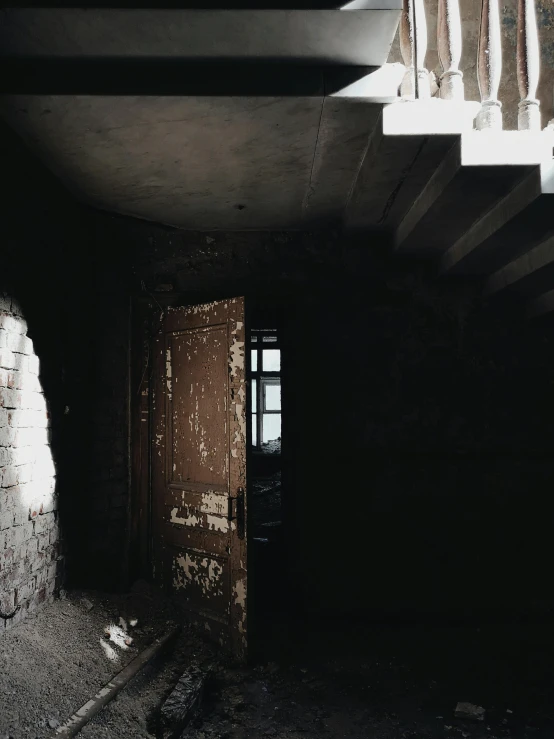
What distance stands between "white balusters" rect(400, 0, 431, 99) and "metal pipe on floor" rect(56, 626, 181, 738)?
9.17ft

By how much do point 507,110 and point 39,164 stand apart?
283cm

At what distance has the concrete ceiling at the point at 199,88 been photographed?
1899 millimetres

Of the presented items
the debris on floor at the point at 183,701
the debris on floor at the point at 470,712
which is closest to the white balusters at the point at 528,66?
the debris on floor at the point at 470,712

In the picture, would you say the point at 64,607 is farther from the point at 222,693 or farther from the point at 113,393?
the point at 113,393

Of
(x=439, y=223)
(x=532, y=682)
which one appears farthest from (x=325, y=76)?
A: (x=532, y=682)

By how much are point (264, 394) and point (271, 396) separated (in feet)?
1.53

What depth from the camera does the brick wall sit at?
240cm

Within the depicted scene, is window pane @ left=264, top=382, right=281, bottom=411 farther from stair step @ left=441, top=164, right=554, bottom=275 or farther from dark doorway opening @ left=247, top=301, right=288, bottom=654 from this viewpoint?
stair step @ left=441, top=164, right=554, bottom=275

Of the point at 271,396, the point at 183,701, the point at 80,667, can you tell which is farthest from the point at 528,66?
the point at 271,396

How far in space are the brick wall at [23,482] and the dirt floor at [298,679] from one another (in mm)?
156

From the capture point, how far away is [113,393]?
3.49 metres

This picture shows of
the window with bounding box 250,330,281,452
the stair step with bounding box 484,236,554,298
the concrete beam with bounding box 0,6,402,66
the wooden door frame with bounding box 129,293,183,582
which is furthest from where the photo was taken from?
the window with bounding box 250,330,281,452

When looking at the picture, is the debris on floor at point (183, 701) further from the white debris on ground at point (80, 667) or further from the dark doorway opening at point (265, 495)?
the dark doorway opening at point (265, 495)

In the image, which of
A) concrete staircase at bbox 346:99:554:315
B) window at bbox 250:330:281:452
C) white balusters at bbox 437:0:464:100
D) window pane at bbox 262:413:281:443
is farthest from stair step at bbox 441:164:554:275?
window pane at bbox 262:413:281:443
